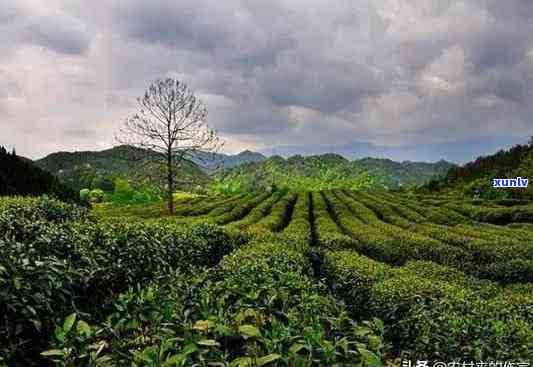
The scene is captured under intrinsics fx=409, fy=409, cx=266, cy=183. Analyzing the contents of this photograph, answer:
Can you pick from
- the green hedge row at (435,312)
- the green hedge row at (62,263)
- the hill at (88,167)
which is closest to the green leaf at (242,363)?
the green hedge row at (62,263)

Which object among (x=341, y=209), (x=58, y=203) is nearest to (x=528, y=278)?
(x=58, y=203)

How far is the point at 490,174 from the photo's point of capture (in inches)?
1826


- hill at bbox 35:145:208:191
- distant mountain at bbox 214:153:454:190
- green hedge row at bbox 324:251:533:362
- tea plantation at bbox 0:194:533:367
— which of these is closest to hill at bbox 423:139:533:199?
distant mountain at bbox 214:153:454:190

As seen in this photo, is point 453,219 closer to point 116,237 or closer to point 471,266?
point 471,266

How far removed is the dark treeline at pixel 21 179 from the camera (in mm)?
14617

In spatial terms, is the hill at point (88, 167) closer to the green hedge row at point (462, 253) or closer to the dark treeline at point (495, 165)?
the dark treeline at point (495, 165)

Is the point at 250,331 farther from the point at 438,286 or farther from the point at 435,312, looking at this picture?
the point at 438,286

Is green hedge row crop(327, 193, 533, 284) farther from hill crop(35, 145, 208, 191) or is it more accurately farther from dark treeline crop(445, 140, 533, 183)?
hill crop(35, 145, 208, 191)

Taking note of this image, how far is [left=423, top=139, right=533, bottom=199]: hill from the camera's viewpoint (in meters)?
39.1

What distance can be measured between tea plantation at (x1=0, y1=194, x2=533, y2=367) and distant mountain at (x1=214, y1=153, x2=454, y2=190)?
5019 cm

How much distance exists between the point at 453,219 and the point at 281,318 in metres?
22.1

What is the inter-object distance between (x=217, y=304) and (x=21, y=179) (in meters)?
15.0

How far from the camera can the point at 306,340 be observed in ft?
8.44

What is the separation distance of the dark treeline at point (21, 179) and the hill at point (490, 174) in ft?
117
